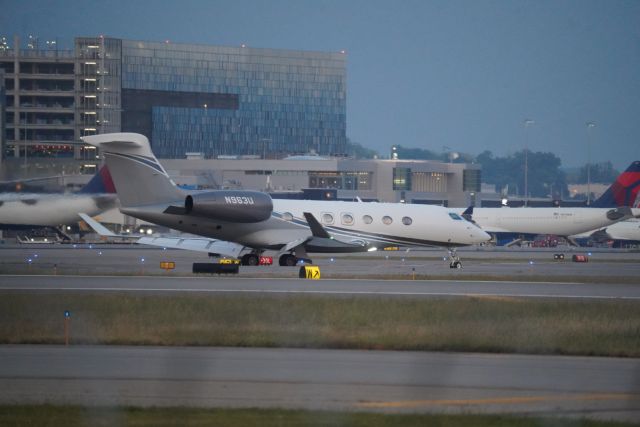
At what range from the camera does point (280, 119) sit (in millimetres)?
153625

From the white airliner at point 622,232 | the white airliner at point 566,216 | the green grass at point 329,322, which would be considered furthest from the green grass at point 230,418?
the white airliner at point 622,232

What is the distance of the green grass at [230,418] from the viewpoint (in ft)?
36.6

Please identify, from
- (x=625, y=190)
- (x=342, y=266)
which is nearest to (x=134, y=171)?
(x=342, y=266)

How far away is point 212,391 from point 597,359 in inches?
304

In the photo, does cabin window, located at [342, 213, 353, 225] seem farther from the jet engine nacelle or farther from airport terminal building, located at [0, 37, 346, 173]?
airport terminal building, located at [0, 37, 346, 173]

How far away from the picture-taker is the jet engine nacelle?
37062mm

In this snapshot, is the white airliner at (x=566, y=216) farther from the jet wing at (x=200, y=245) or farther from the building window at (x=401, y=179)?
the jet wing at (x=200, y=245)

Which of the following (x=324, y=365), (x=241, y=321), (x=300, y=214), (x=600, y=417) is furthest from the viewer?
(x=300, y=214)

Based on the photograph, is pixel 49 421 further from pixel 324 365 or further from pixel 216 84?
pixel 216 84

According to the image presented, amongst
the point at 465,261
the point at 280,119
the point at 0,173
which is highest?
the point at 280,119

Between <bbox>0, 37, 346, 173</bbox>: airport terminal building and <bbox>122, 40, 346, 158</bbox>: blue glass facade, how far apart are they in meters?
0.17

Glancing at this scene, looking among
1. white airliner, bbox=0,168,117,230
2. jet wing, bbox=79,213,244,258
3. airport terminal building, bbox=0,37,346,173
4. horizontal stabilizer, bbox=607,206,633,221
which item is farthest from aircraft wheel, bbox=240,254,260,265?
airport terminal building, bbox=0,37,346,173

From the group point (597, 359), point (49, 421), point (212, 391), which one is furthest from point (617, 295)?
point (49, 421)

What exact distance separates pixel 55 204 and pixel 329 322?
36463 mm
